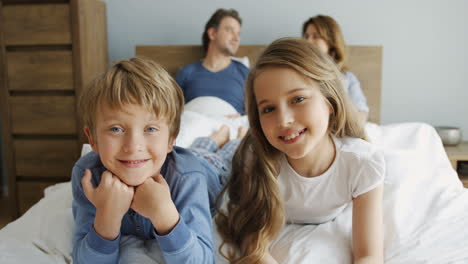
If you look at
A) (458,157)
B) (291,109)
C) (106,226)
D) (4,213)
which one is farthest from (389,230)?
(4,213)

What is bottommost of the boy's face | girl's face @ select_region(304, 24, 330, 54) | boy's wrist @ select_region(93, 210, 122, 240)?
boy's wrist @ select_region(93, 210, 122, 240)

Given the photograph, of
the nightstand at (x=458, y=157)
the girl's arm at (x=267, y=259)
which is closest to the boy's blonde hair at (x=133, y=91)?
the girl's arm at (x=267, y=259)

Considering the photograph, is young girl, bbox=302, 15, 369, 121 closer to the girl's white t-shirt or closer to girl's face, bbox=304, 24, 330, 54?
girl's face, bbox=304, 24, 330, 54

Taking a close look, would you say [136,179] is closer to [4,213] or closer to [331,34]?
[331,34]

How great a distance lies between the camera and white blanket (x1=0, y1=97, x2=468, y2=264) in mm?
923

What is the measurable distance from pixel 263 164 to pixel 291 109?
0.19m

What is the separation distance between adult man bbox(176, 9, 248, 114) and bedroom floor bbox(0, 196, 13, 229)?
1303 millimetres

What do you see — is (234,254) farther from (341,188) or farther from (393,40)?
(393,40)

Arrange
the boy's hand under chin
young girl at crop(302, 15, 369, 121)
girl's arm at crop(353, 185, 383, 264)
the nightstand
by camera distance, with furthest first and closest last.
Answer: young girl at crop(302, 15, 369, 121) < the nightstand < girl's arm at crop(353, 185, 383, 264) < the boy's hand under chin

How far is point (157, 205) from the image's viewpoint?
0.76 m

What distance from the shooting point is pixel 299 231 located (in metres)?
1.06

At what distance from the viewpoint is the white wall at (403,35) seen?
8.27 feet

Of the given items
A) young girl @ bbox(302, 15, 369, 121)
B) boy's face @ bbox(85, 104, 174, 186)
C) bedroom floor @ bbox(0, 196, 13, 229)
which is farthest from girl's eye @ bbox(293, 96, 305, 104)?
bedroom floor @ bbox(0, 196, 13, 229)

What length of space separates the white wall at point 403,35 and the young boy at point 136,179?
1914 mm
